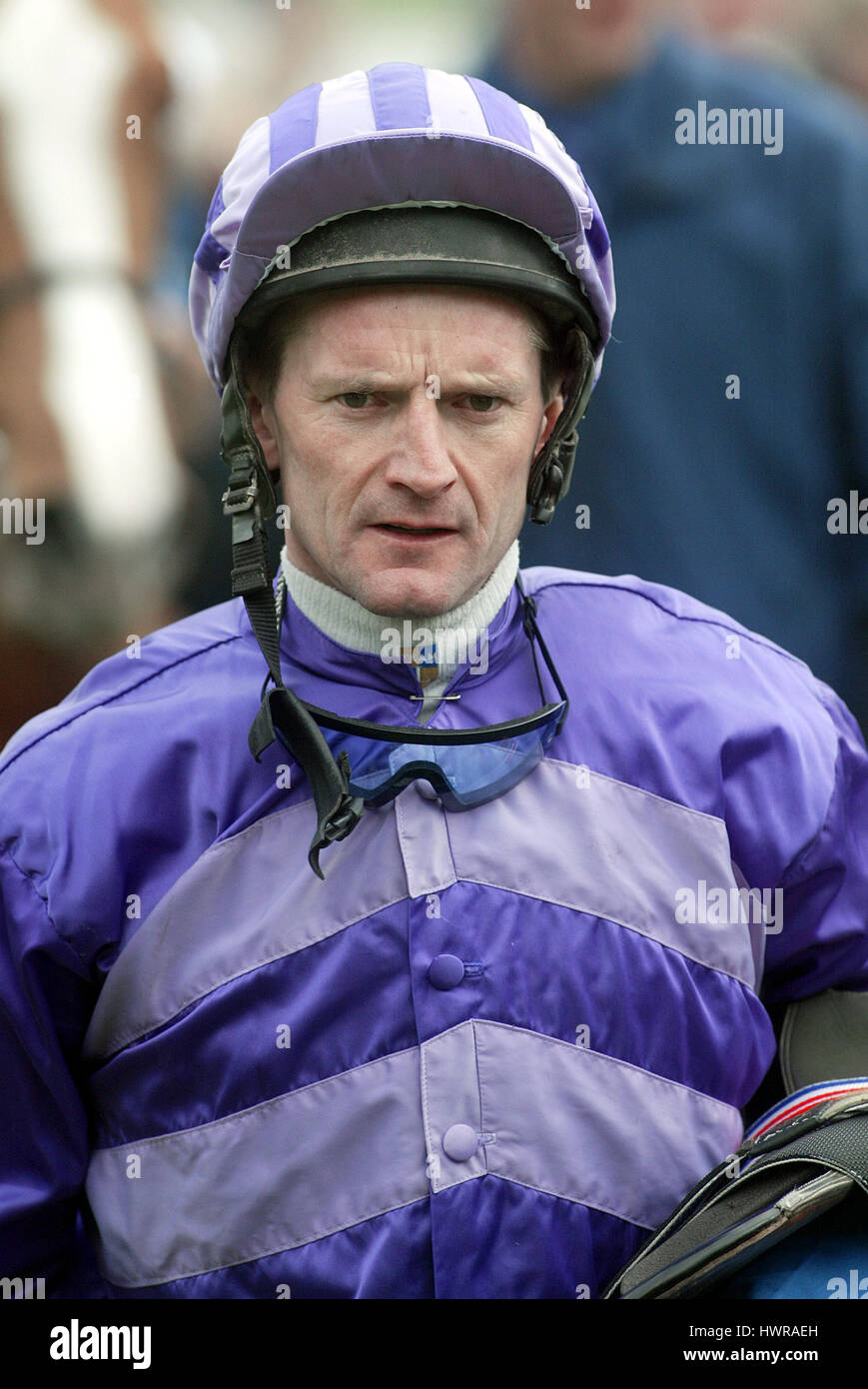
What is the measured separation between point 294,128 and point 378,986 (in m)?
1.08

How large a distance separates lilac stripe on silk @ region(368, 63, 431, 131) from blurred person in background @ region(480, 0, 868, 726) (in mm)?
1387

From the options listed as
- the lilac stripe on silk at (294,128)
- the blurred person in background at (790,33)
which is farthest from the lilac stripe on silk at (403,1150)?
the blurred person in background at (790,33)

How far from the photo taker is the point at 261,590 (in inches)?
81.4

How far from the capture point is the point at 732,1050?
82.4 inches

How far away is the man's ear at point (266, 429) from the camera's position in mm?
2141

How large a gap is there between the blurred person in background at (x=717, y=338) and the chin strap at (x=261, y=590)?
1.41 metres

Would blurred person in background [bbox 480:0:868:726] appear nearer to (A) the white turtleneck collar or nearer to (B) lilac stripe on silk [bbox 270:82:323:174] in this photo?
(A) the white turtleneck collar

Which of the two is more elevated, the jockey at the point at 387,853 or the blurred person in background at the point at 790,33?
the blurred person in background at the point at 790,33

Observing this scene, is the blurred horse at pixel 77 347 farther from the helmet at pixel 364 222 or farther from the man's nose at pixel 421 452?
the man's nose at pixel 421 452

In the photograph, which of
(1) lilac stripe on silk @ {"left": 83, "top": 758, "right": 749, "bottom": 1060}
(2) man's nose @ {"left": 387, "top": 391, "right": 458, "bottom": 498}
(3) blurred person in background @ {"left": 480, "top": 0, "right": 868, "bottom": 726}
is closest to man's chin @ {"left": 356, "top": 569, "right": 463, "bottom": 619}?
(2) man's nose @ {"left": 387, "top": 391, "right": 458, "bottom": 498}

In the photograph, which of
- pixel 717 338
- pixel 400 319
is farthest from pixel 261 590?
pixel 717 338

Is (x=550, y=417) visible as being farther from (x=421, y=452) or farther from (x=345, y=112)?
(x=345, y=112)

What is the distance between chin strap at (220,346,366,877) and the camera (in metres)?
1.99

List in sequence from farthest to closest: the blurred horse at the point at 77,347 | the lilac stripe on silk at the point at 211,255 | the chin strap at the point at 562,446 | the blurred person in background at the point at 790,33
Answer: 1. the blurred person in background at the point at 790,33
2. the blurred horse at the point at 77,347
3. the chin strap at the point at 562,446
4. the lilac stripe on silk at the point at 211,255
